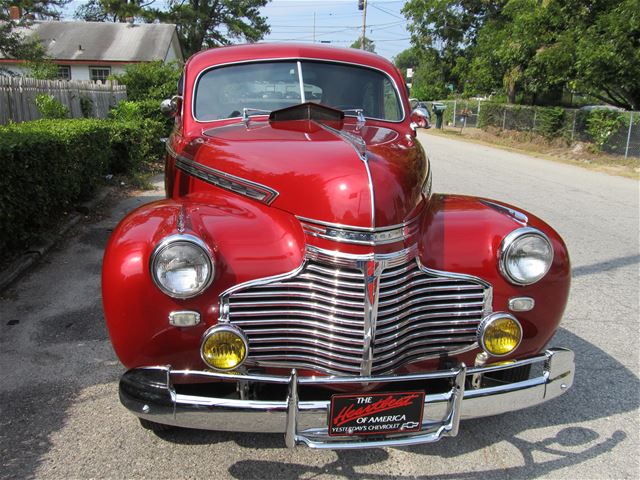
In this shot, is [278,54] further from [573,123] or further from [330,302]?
[573,123]

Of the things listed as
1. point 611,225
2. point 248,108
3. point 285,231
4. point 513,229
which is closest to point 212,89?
point 248,108

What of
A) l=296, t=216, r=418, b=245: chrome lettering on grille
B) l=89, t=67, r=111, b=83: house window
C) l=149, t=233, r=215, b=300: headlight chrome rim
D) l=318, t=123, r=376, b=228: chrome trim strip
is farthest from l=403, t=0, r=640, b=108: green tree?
l=89, t=67, r=111, b=83: house window

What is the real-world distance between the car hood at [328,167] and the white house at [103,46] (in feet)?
100

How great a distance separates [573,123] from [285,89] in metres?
17.1

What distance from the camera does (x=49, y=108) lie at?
938 cm

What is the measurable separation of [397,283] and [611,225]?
6.68 m

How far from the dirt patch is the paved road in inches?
454

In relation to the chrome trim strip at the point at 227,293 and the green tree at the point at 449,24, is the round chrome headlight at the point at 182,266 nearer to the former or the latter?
the chrome trim strip at the point at 227,293

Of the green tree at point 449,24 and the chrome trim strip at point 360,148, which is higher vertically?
the green tree at point 449,24

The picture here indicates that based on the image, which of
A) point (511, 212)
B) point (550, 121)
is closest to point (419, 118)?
point (511, 212)

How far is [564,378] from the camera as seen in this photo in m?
2.61

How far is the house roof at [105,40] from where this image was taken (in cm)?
3178

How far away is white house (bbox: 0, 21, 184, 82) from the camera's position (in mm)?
31781

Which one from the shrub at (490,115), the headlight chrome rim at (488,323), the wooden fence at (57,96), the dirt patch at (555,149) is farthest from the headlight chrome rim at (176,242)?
the shrub at (490,115)
